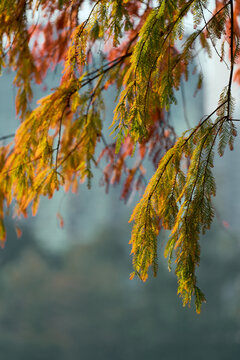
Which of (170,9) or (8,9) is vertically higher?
(8,9)

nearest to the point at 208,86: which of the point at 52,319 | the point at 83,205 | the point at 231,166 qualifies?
the point at 231,166

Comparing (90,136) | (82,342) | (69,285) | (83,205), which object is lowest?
(90,136)

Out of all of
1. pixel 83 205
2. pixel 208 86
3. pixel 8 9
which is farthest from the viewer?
pixel 208 86

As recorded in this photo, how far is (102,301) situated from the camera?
6.36 meters

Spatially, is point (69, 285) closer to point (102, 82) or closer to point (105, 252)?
point (105, 252)

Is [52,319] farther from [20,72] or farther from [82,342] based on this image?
[20,72]

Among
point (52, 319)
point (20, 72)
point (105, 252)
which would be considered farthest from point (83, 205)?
point (20, 72)

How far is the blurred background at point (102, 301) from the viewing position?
624cm

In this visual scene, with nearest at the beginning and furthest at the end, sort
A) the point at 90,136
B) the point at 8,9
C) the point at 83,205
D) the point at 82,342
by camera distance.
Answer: the point at 8,9 < the point at 90,136 < the point at 82,342 < the point at 83,205

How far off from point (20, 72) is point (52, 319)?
4918 mm

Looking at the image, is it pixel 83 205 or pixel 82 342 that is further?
pixel 83 205

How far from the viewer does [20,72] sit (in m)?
1.81

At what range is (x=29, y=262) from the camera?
21.3ft

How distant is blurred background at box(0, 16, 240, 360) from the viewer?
6.24 metres
